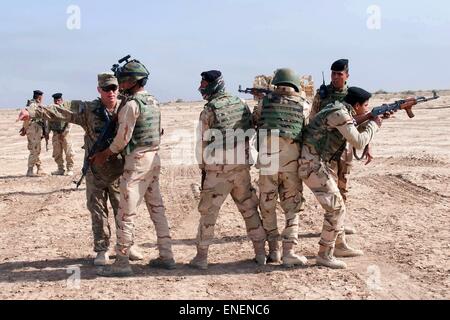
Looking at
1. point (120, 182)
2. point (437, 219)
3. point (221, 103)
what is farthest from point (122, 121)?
point (437, 219)

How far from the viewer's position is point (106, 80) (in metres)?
6.26

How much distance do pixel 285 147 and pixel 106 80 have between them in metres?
1.99

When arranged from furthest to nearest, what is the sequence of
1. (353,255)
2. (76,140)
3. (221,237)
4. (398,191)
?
(76,140)
(398,191)
(221,237)
(353,255)

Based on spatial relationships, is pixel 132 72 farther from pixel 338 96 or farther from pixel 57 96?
pixel 57 96

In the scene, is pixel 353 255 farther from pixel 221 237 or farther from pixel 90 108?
pixel 90 108

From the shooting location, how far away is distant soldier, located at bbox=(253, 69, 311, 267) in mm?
6129

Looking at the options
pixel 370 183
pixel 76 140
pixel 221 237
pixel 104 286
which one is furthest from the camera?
pixel 76 140

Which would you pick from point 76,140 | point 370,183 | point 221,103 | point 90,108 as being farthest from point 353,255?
point 76,140

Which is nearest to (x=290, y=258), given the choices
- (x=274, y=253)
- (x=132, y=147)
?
(x=274, y=253)

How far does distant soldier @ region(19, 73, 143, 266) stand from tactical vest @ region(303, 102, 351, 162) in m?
2.04

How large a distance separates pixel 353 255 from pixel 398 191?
373 centimetres

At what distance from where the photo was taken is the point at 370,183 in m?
10.9

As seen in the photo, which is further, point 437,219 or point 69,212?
point 69,212

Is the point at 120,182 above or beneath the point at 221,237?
above
